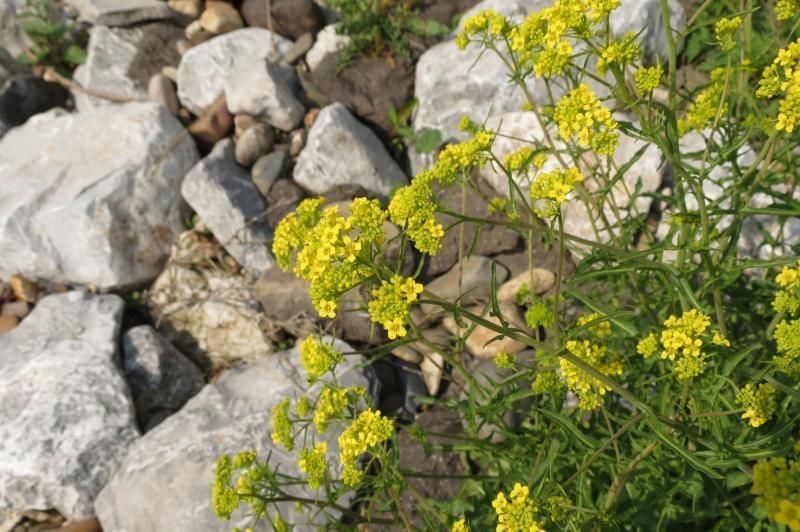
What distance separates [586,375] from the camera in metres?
2.11

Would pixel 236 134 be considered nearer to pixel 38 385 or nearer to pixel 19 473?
pixel 38 385

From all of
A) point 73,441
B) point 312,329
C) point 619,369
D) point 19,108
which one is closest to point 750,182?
point 619,369

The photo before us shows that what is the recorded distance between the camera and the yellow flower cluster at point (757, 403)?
188 cm

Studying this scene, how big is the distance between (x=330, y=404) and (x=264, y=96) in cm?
386

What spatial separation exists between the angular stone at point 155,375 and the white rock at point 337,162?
5.75ft

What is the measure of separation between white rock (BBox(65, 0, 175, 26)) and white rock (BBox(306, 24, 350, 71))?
1.87 metres

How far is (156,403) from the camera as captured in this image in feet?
14.6

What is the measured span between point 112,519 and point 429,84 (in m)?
4.16

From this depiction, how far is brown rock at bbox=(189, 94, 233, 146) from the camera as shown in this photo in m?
5.63

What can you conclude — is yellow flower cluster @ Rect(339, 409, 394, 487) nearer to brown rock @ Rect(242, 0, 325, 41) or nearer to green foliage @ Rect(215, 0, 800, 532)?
green foliage @ Rect(215, 0, 800, 532)

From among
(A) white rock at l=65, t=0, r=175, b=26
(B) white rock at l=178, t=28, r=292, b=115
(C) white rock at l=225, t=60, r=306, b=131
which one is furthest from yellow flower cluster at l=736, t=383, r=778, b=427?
(A) white rock at l=65, t=0, r=175, b=26

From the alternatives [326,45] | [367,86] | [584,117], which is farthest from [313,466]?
[326,45]

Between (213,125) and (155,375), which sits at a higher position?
(213,125)

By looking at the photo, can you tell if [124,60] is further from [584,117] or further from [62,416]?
[584,117]
